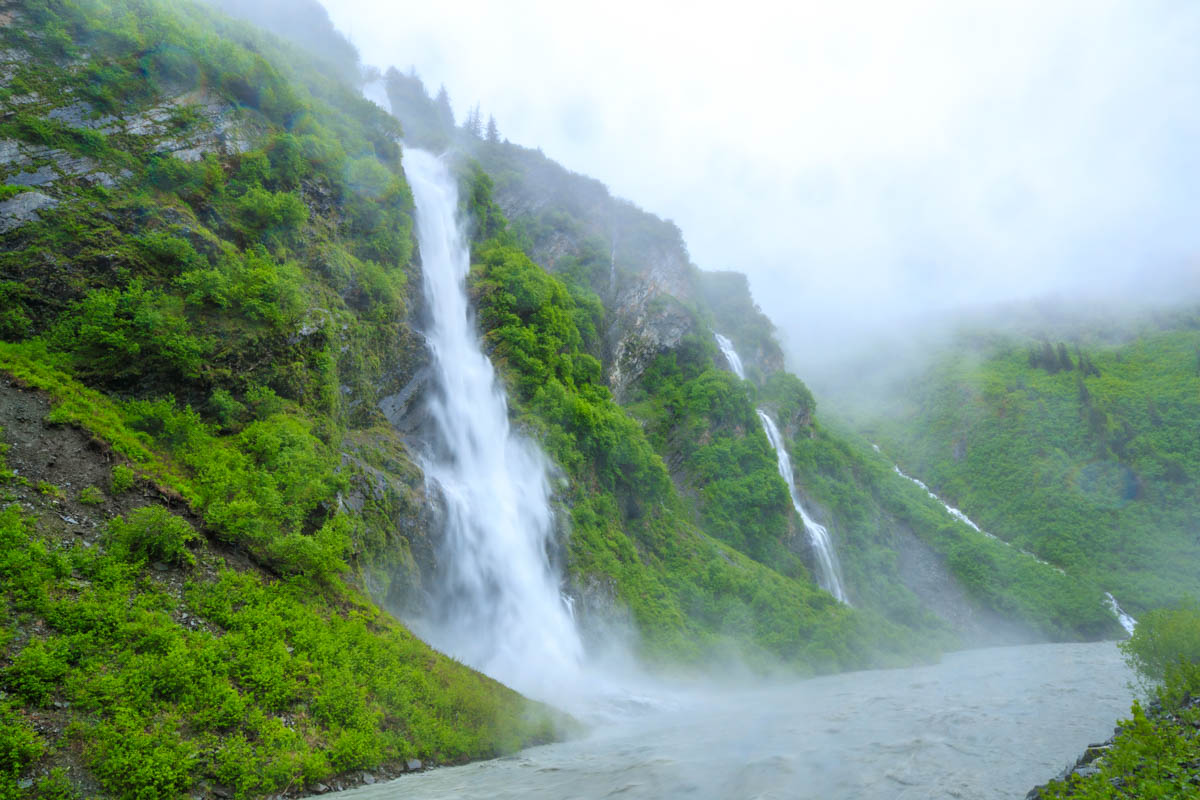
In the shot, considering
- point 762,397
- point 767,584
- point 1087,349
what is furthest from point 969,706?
point 1087,349

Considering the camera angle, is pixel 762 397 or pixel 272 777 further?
pixel 762 397

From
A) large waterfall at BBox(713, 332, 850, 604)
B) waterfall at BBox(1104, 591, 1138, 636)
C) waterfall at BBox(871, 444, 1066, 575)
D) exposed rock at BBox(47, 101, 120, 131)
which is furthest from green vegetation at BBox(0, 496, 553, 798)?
waterfall at BBox(871, 444, 1066, 575)

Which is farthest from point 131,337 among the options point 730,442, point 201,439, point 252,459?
point 730,442

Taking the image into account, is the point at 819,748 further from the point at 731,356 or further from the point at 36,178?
the point at 731,356

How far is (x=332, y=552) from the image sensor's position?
45.7 ft

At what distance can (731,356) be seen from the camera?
191ft

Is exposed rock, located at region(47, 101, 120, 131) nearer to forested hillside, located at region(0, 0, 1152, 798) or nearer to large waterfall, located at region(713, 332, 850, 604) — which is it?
forested hillside, located at region(0, 0, 1152, 798)

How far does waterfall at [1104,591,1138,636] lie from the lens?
171ft

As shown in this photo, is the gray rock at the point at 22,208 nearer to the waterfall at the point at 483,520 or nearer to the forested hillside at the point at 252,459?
the forested hillside at the point at 252,459

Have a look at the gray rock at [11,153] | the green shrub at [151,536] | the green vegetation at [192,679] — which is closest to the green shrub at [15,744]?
the green vegetation at [192,679]

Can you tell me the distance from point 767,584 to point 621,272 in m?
29.8

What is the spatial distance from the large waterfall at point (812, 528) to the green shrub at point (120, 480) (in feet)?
135

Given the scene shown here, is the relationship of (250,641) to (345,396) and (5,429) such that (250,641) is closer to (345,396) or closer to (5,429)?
(5,429)

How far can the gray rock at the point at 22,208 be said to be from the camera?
1460cm
